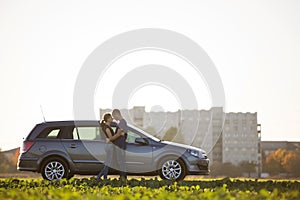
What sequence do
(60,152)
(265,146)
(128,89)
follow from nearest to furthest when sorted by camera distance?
(60,152)
(128,89)
(265,146)

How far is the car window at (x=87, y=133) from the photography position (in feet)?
59.5

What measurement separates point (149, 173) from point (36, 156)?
9.59ft

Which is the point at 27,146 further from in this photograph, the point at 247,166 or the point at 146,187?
the point at 247,166

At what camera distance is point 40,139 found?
59.7 feet

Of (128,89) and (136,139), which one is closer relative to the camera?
(136,139)

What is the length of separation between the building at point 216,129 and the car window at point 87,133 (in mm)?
130429

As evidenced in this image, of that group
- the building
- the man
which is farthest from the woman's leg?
the building

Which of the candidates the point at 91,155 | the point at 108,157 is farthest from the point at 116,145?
the point at 91,155

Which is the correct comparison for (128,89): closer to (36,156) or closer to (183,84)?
(183,84)

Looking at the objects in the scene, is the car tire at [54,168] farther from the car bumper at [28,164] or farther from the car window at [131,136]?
the car window at [131,136]

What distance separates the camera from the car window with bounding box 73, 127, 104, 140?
59.5 ft

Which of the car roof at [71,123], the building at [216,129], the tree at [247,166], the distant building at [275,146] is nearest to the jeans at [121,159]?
the car roof at [71,123]

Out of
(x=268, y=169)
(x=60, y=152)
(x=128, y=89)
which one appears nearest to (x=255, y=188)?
(x=60, y=152)

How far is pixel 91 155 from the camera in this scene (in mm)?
17969
